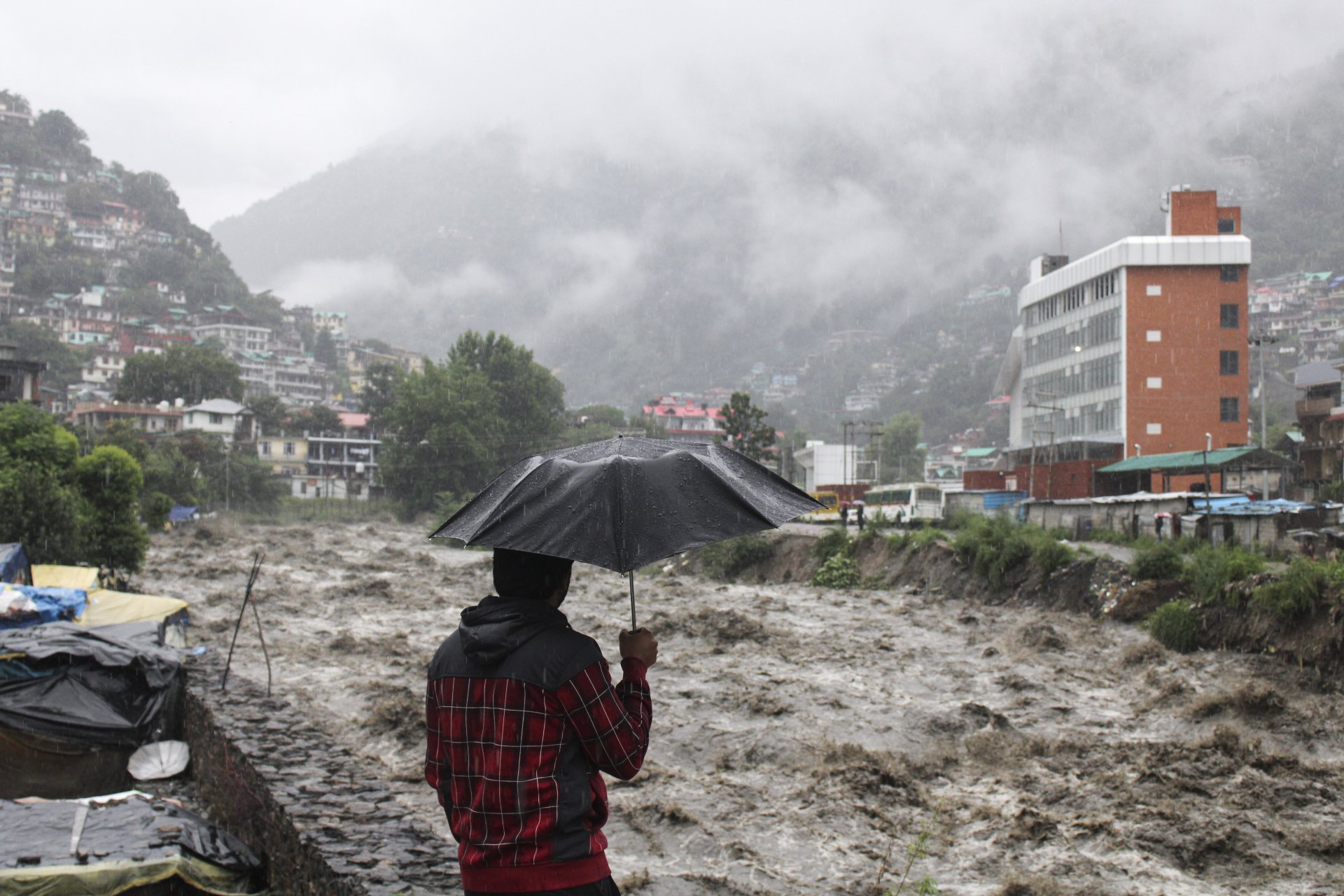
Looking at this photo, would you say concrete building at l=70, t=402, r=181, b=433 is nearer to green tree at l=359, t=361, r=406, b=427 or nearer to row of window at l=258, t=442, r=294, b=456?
row of window at l=258, t=442, r=294, b=456

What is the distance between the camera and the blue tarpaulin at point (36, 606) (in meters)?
12.4

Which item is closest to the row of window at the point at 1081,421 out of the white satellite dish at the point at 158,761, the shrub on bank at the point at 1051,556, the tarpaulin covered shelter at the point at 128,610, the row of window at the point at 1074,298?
the row of window at the point at 1074,298

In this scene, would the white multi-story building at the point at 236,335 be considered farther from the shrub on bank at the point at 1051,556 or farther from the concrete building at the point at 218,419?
the shrub on bank at the point at 1051,556

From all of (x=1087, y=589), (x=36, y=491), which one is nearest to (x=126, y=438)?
(x=36, y=491)

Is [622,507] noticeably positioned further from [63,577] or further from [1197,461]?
[1197,461]

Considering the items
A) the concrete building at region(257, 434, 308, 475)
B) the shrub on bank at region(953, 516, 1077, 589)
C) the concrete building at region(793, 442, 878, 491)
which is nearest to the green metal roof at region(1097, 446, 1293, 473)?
the shrub on bank at region(953, 516, 1077, 589)

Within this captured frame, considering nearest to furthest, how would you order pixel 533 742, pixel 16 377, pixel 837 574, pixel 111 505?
pixel 533 742, pixel 111 505, pixel 837 574, pixel 16 377

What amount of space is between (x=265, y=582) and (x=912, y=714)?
2650cm

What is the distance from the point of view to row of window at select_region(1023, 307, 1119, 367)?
49.1m

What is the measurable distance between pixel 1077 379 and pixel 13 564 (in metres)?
47.9

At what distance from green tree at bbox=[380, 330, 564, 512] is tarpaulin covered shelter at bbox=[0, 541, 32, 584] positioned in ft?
181

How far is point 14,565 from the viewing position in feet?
53.8

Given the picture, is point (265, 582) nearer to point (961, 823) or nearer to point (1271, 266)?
point (961, 823)

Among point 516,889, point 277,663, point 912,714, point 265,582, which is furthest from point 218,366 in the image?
point 516,889
